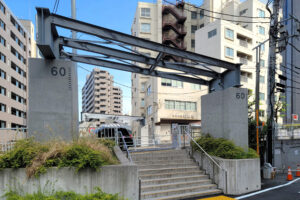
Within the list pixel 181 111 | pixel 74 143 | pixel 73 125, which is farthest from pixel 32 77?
pixel 181 111

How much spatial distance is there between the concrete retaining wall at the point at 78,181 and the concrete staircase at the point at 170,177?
1.42 m

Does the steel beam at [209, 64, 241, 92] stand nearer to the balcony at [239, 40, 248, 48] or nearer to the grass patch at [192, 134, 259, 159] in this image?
the grass patch at [192, 134, 259, 159]

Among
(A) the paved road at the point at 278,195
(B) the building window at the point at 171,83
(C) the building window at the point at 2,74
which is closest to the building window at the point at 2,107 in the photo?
(C) the building window at the point at 2,74

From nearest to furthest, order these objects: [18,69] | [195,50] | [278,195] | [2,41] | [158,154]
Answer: [278,195] < [158,154] < [2,41] < [195,50] < [18,69]

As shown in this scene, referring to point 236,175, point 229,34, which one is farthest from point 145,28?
point 236,175

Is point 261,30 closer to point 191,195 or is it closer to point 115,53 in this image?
point 115,53

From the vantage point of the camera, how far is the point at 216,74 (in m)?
10.2

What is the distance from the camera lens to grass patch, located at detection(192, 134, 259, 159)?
8.52 m

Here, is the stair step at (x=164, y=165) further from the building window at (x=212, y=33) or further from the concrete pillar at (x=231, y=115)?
the building window at (x=212, y=33)

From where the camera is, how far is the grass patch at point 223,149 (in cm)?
852

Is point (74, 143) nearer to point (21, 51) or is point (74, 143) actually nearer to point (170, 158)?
point (170, 158)

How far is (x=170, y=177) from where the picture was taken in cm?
837

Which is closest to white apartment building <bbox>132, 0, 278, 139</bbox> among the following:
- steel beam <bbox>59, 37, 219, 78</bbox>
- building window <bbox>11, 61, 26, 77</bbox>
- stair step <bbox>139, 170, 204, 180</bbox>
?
steel beam <bbox>59, 37, 219, 78</bbox>

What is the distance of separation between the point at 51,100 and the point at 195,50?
35.1 metres
